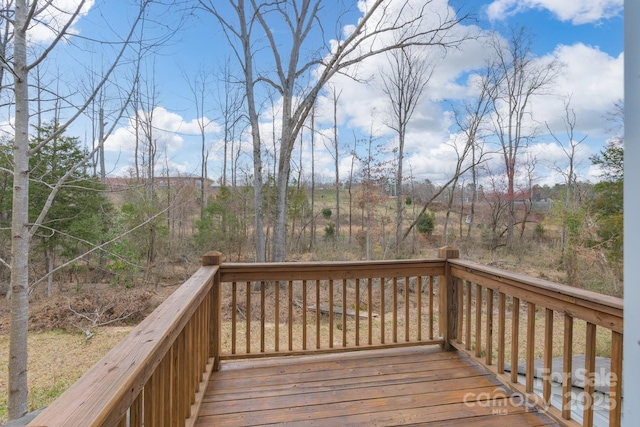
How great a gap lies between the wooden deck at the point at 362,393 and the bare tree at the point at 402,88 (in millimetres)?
8185

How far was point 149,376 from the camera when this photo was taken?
3.40 feet

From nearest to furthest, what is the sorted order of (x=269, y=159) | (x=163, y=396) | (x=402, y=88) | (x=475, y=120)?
1. (x=163, y=396)
2. (x=402, y=88)
3. (x=475, y=120)
4. (x=269, y=159)

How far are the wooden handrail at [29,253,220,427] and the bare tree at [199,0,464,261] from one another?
642 centimetres

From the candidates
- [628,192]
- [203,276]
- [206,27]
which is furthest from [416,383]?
[206,27]

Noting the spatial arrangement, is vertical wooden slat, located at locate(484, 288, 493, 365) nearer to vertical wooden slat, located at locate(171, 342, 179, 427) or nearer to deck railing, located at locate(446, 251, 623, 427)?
deck railing, located at locate(446, 251, 623, 427)

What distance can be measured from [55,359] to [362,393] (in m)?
6.10

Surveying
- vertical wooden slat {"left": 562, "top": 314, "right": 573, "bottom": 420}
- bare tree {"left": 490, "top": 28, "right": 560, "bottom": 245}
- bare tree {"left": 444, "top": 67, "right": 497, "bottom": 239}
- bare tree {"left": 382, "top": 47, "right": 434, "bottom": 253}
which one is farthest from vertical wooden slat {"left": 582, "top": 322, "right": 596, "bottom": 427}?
bare tree {"left": 490, "top": 28, "right": 560, "bottom": 245}

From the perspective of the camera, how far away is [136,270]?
29.8 feet

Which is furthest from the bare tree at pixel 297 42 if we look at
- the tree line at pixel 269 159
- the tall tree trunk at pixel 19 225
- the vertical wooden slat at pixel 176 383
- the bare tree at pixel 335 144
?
the vertical wooden slat at pixel 176 383

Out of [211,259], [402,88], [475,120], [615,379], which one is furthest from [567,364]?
[475,120]

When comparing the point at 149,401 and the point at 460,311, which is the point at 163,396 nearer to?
the point at 149,401

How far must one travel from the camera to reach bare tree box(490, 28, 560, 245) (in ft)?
35.5

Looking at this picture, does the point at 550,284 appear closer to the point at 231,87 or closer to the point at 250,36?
the point at 250,36

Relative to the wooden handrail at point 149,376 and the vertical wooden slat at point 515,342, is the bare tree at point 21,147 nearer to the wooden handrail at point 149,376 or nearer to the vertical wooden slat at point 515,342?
the wooden handrail at point 149,376
